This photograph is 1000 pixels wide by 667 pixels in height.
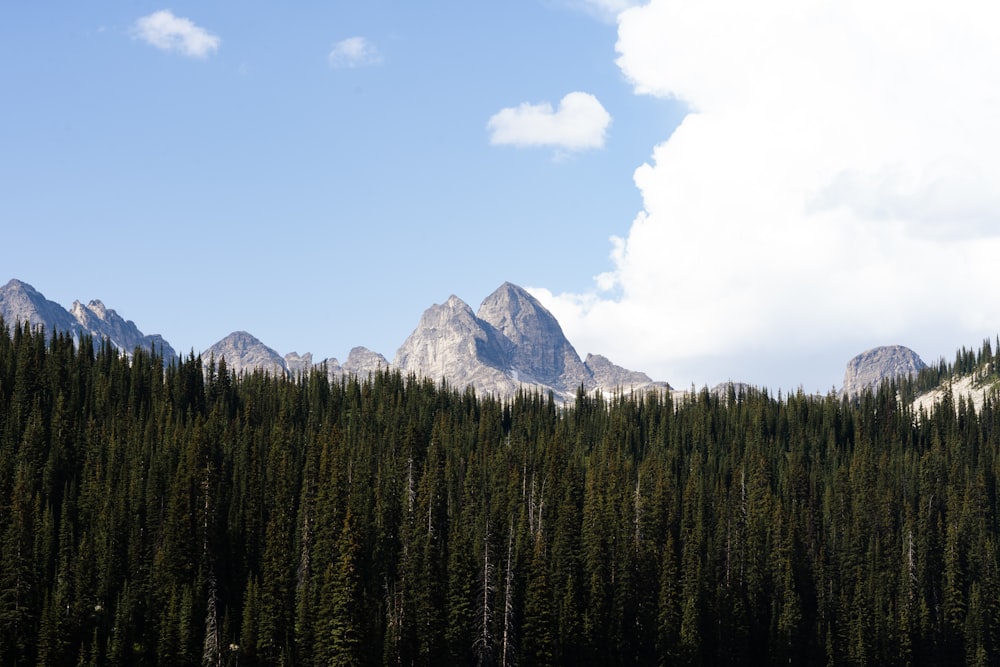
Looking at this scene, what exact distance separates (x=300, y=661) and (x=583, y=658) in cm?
3043

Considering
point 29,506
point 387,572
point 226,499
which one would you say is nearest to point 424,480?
point 387,572

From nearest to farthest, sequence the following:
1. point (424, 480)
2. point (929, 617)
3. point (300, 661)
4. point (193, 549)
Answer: point (300, 661), point (193, 549), point (424, 480), point (929, 617)

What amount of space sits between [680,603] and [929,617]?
42.3 m

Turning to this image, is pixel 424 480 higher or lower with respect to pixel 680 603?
higher

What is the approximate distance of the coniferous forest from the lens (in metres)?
113

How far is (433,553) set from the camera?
387ft

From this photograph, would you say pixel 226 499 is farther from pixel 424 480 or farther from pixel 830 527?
pixel 830 527

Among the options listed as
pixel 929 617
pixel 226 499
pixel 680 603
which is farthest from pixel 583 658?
pixel 929 617

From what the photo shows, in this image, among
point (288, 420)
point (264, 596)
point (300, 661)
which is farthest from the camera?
point (288, 420)

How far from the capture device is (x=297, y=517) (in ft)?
431

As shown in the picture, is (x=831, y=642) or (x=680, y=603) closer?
(x=680, y=603)

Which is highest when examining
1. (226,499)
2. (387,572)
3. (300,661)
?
(226,499)

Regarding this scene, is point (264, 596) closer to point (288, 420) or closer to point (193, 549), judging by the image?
point (193, 549)

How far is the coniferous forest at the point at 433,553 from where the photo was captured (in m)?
113
